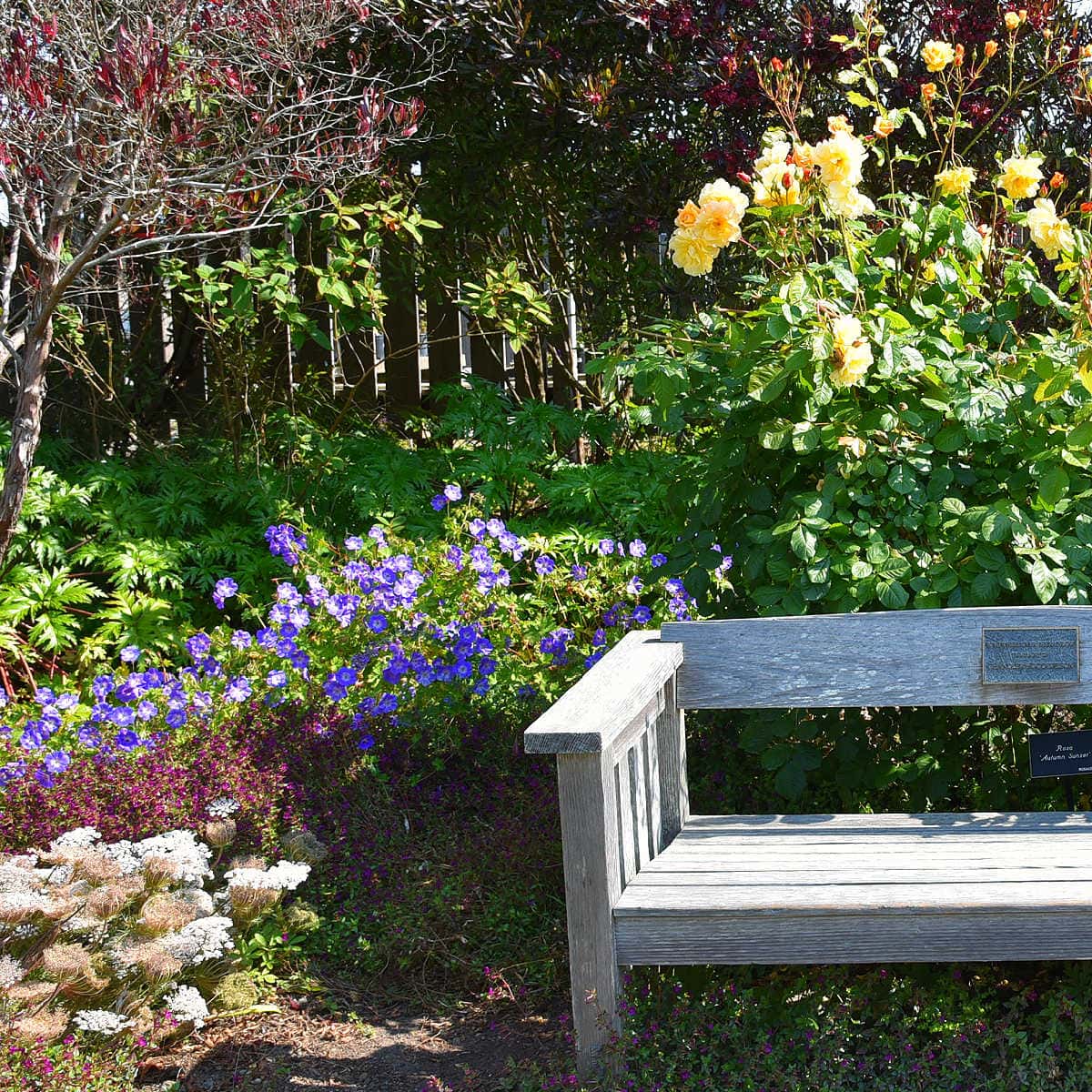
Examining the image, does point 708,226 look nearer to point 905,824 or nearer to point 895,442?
point 895,442

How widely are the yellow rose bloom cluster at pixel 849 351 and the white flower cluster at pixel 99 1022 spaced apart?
72.2 inches

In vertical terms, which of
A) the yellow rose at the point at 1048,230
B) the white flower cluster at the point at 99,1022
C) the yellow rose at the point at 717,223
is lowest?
the white flower cluster at the point at 99,1022

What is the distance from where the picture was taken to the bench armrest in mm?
2078

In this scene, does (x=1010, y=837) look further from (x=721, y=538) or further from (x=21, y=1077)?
(x=21, y=1077)

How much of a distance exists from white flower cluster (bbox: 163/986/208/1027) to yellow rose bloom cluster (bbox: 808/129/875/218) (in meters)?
2.06

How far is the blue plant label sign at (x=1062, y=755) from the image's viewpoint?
2615 mm

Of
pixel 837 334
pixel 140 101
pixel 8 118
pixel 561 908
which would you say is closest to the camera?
pixel 837 334

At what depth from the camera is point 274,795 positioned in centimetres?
306

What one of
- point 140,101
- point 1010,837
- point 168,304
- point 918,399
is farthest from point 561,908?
point 168,304

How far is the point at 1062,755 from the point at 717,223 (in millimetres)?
1315

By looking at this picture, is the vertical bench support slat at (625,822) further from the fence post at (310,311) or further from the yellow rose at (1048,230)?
the fence post at (310,311)

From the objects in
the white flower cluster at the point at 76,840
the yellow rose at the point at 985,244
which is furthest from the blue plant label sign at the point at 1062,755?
the white flower cluster at the point at 76,840

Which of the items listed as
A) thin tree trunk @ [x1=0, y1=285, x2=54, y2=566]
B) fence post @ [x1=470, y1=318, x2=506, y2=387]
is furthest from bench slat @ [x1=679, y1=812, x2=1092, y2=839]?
fence post @ [x1=470, y1=318, x2=506, y2=387]

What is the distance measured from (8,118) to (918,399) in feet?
9.39
